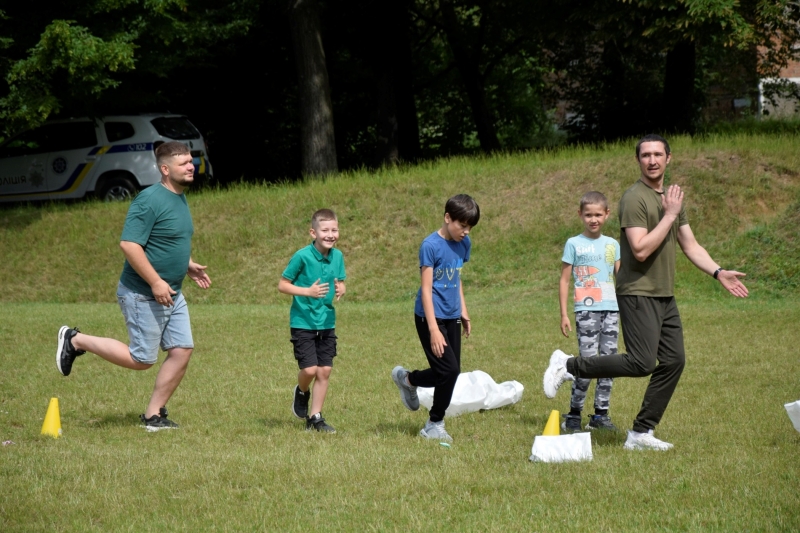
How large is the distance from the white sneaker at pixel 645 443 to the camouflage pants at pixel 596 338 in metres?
0.98

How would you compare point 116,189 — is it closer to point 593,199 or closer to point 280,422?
point 280,422

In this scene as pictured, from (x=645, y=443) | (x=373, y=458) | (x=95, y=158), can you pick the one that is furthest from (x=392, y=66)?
(x=373, y=458)

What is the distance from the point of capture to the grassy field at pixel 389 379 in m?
4.93

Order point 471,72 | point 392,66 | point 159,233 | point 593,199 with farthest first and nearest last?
point 471,72
point 392,66
point 593,199
point 159,233

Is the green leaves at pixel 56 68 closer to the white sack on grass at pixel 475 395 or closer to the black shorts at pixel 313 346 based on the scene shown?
the white sack on grass at pixel 475 395

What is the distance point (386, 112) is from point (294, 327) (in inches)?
749

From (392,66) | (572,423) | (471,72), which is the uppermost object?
(392,66)

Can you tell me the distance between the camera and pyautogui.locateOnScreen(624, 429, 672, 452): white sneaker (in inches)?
239

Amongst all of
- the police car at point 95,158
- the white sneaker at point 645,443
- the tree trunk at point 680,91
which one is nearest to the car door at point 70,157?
the police car at point 95,158

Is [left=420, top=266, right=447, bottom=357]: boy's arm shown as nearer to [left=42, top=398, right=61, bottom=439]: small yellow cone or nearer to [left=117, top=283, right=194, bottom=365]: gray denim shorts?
[left=117, top=283, right=194, bottom=365]: gray denim shorts

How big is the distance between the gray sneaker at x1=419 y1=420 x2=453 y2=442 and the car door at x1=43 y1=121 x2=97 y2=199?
1795cm

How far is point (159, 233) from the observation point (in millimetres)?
6844

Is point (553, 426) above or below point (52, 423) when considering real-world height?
below

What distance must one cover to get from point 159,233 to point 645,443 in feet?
11.3
